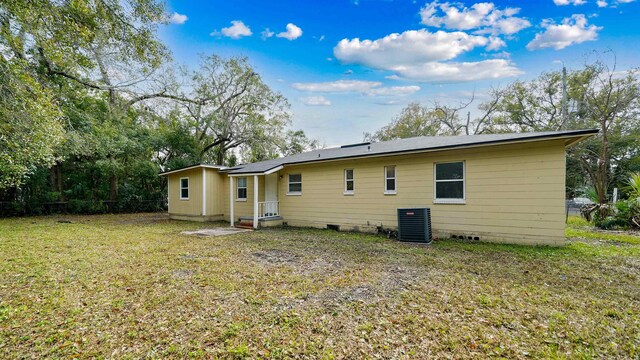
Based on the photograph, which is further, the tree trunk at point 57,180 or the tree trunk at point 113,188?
the tree trunk at point 113,188

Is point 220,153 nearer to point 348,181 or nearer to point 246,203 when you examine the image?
point 246,203

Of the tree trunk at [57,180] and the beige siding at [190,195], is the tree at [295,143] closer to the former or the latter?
the beige siding at [190,195]

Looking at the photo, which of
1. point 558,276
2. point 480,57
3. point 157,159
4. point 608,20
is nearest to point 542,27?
point 608,20

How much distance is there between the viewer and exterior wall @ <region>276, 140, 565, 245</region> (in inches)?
266

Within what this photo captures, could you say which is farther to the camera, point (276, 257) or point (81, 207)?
point (81, 207)

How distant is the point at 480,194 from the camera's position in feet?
25.0

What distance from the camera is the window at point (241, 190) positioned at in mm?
13008

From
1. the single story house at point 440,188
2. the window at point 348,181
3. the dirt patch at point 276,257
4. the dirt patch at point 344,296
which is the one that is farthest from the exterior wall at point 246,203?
the dirt patch at point 344,296

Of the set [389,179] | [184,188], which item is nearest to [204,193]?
[184,188]

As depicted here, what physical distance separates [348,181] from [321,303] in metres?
6.85

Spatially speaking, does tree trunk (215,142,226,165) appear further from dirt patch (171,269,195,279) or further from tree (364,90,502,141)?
dirt patch (171,269,195,279)

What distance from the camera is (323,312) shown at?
130 inches

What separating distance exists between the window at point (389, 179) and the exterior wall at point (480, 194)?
14cm

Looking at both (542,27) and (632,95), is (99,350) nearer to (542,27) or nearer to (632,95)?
(542,27)
